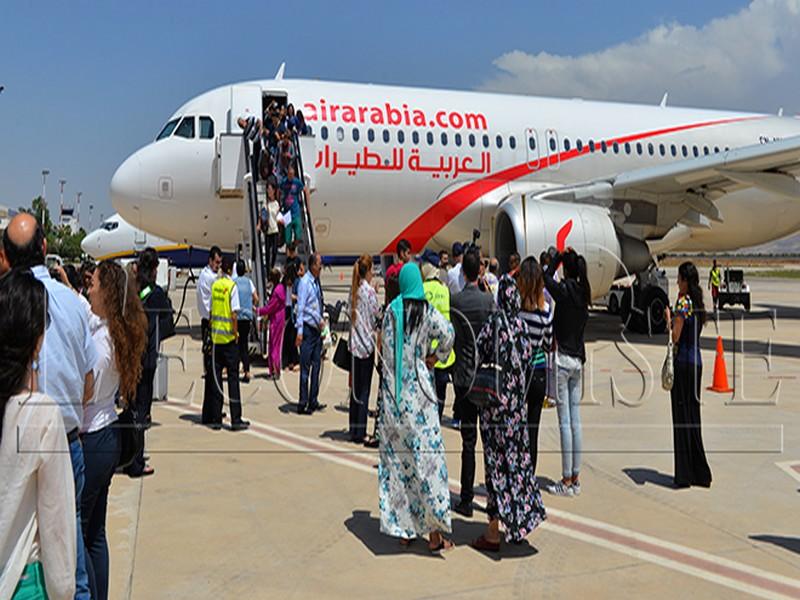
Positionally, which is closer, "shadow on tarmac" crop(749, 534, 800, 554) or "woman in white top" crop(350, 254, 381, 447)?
"shadow on tarmac" crop(749, 534, 800, 554)

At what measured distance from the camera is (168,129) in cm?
1408

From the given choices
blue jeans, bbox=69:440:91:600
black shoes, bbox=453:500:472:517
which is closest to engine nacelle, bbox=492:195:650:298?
black shoes, bbox=453:500:472:517

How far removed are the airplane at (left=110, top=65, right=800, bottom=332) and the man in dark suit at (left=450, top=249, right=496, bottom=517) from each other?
8.21 metres

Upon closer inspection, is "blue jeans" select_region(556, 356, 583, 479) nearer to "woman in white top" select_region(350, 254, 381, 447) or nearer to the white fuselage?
"woman in white top" select_region(350, 254, 381, 447)

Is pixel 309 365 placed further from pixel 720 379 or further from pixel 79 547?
pixel 79 547

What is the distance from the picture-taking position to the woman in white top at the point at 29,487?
233cm

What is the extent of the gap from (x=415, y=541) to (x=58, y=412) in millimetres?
3025

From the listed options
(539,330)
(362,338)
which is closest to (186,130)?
(362,338)

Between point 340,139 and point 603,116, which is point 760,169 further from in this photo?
point 340,139

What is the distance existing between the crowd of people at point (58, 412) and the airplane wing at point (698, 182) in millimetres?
11632

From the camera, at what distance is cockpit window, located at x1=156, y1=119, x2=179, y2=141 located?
1401 centimetres

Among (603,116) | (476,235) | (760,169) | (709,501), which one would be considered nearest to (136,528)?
Answer: (709,501)

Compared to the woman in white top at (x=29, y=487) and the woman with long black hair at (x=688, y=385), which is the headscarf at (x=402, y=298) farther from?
the woman in white top at (x=29, y=487)

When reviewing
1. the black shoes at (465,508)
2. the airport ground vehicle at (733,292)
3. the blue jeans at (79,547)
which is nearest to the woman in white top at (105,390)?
the blue jeans at (79,547)
